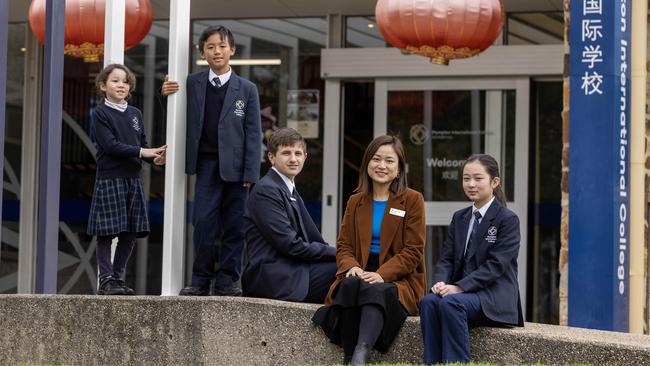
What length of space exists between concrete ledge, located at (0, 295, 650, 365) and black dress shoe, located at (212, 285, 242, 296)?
509 millimetres

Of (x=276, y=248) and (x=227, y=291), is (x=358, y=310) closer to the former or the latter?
(x=276, y=248)

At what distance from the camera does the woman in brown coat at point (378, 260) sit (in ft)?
23.7

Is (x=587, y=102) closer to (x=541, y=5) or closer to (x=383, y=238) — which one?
(x=383, y=238)

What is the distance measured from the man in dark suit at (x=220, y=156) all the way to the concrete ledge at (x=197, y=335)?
0.53 metres

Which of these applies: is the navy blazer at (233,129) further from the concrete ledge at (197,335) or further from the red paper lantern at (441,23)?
the red paper lantern at (441,23)

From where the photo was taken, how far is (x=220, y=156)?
846cm

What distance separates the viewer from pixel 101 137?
8422mm

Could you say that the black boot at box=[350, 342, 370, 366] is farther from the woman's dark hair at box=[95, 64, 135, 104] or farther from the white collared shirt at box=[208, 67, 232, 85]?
the woman's dark hair at box=[95, 64, 135, 104]

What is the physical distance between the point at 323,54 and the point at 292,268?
21.2 feet

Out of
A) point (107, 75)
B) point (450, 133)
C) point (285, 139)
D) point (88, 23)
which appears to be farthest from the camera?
point (450, 133)

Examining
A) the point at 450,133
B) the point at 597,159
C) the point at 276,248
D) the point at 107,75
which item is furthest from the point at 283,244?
the point at 450,133

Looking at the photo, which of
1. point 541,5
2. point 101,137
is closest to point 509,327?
point 101,137

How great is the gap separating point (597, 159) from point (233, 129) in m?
2.53

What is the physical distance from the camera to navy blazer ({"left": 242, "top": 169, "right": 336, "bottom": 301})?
313 inches
